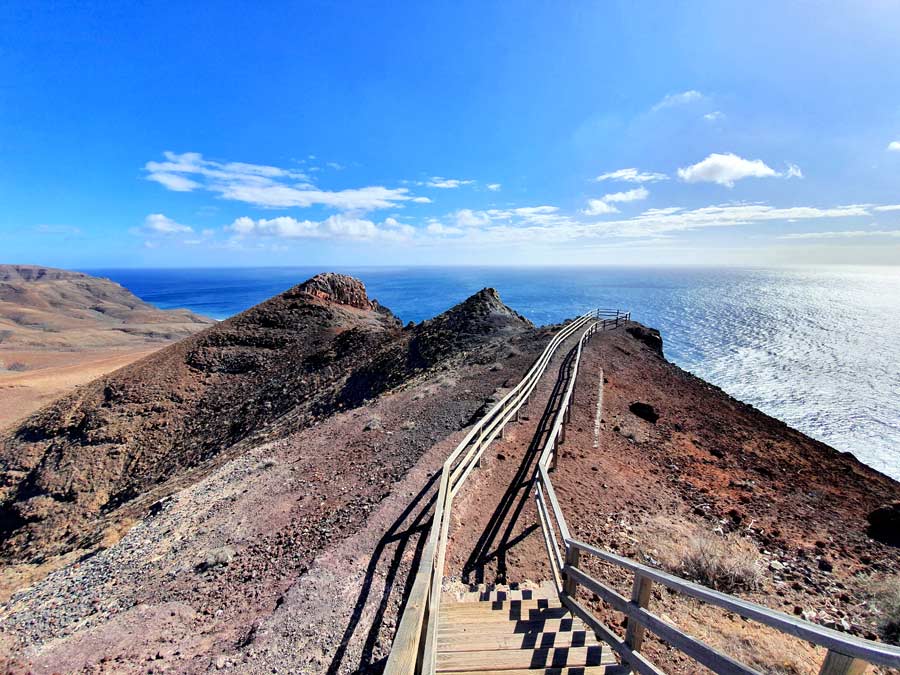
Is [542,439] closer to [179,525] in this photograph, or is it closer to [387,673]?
[387,673]

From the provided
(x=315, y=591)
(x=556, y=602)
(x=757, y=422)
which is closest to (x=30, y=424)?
(x=315, y=591)

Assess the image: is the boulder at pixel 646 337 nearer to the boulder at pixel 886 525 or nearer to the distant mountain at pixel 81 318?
the boulder at pixel 886 525

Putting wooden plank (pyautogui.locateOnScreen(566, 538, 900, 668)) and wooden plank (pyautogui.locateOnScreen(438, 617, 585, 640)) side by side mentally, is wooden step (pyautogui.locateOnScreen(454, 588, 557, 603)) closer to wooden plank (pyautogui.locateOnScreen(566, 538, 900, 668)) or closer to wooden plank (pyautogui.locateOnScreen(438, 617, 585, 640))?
wooden plank (pyautogui.locateOnScreen(438, 617, 585, 640))

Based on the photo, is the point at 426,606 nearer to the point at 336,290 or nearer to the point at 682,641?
the point at 682,641

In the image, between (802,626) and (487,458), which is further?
(487,458)

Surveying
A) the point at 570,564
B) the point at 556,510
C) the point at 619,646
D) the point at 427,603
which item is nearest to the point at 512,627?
the point at 570,564

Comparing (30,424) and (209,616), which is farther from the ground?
(209,616)

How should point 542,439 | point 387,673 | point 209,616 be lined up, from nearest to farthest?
point 387,673 → point 209,616 → point 542,439
